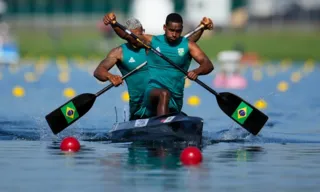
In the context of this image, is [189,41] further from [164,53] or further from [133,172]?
[133,172]

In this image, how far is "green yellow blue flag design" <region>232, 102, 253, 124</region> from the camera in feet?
50.0

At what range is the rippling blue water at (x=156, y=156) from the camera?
1041 cm

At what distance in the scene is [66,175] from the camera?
1097cm

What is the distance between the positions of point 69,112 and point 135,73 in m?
1.17

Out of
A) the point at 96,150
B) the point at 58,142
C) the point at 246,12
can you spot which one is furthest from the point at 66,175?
the point at 246,12

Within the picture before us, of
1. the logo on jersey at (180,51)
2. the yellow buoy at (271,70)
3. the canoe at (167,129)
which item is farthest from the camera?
the yellow buoy at (271,70)

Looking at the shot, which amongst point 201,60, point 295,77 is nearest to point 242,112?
point 201,60

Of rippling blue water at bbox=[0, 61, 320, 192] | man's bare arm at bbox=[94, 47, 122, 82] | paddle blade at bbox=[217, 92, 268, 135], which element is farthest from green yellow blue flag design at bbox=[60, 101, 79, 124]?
paddle blade at bbox=[217, 92, 268, 135]

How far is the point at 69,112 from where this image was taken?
15.6 metres

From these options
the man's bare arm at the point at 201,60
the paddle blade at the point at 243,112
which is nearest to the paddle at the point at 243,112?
the paddle blade at the point at 243,112

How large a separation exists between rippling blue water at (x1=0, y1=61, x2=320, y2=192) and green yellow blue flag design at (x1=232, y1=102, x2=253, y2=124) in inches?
13.0

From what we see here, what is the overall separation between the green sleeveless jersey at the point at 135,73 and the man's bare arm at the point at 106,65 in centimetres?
9

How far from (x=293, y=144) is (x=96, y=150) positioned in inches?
118

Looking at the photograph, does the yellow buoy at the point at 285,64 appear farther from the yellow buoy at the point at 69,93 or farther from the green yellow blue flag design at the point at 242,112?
the green yellow blue flag design at the point at 242,112
